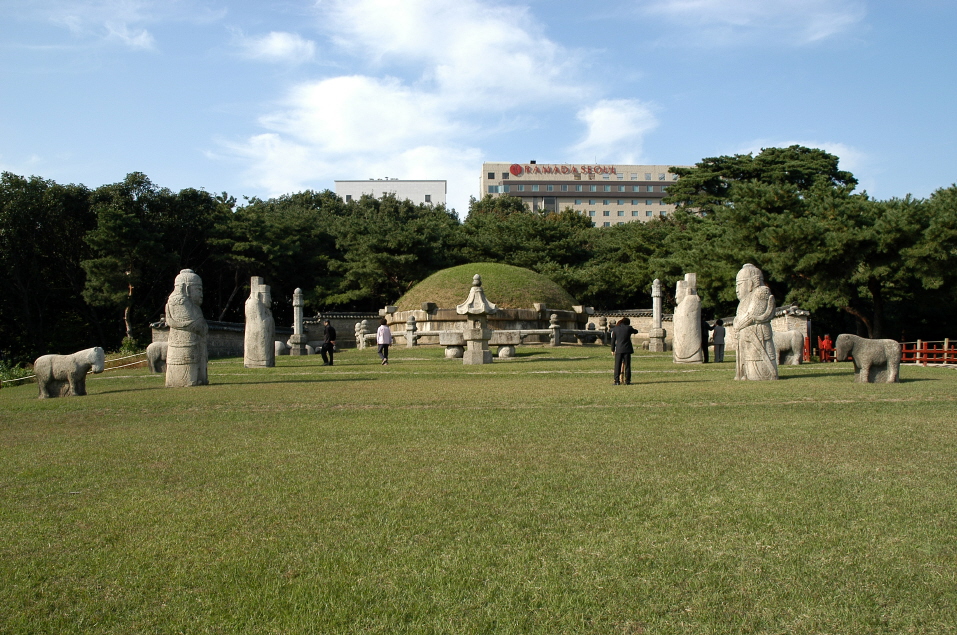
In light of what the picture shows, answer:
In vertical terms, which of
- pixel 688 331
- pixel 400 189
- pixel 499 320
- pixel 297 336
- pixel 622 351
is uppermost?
pixel 400 189

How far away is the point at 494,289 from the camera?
33.5 meters

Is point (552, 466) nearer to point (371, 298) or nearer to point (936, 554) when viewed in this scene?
A: point (936, 554)

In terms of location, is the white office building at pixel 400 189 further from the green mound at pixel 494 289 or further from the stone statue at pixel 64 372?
the stone statue at pixel 64 372

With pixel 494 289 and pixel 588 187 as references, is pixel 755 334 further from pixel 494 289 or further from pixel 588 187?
pixel 588 187

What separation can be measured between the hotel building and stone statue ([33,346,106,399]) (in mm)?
86561

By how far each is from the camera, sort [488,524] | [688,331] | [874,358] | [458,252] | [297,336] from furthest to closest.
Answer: [458,252], [297,336], [688,331], [874,358], [488,524]

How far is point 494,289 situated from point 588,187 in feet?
223

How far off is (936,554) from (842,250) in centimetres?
2160

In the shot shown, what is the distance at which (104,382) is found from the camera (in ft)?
51.4

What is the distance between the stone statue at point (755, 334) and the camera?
1252 centimetres

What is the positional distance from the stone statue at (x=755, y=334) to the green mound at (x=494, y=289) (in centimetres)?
1978

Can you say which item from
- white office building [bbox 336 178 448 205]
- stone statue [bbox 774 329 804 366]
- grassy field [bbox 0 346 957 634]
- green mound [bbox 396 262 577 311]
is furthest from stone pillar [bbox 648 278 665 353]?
white office building [bbox 336 178 448 205]

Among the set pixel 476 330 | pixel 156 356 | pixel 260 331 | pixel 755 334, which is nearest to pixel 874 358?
pixel 755 334

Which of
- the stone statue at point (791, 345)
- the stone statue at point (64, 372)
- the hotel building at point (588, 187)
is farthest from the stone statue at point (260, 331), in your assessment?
the hotel building at point (588, 187)
